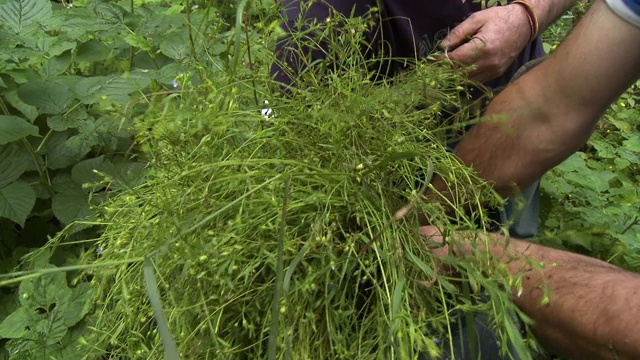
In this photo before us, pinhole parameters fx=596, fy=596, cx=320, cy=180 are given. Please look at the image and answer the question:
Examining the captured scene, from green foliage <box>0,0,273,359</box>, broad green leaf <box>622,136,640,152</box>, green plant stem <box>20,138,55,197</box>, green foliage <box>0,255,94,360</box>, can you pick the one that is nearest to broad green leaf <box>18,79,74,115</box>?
green foliage <box>0,0,273,359</box>

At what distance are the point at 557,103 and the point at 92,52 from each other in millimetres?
1217

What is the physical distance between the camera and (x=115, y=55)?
177 cm

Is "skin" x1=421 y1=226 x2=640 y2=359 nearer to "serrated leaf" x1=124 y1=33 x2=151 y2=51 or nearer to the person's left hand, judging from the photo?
the person's left hand

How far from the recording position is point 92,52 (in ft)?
5.34

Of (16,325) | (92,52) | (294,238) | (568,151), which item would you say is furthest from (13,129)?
(568,151)

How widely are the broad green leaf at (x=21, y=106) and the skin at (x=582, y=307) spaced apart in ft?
3.83

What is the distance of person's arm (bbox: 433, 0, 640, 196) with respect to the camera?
2.98 feet

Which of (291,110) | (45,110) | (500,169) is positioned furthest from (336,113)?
(45,110)

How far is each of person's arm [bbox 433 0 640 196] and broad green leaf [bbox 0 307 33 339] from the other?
0.89m

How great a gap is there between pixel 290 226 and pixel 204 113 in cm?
17

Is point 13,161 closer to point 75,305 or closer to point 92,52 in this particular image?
point 92,52

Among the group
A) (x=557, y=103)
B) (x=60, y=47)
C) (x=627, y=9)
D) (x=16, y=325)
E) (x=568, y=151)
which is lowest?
(x=16, y=325)

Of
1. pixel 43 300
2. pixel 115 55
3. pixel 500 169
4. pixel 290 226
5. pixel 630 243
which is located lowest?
pixel 630 243

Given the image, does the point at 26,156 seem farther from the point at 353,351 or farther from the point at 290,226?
the point at 353,351
